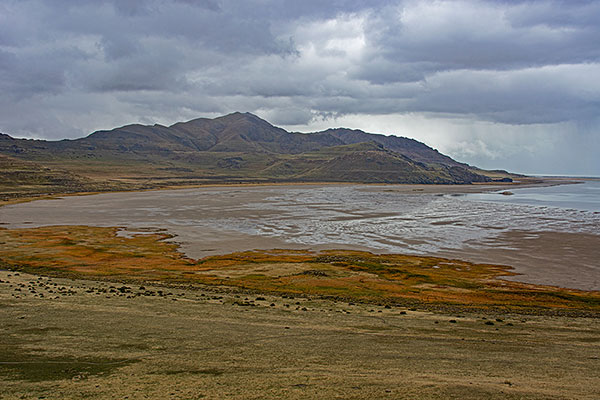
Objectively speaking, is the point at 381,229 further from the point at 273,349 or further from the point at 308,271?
the point at 273,349

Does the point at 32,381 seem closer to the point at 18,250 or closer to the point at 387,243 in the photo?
the point at 18,250

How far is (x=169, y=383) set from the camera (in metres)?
13.6

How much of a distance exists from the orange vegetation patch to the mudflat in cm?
579

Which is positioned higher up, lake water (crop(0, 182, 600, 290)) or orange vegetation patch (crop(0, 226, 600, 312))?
lake water (crop(0, 182, 600, 290))

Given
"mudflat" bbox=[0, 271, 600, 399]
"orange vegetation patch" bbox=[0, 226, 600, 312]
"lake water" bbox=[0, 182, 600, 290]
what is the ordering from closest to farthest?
1. "mudflat" bbox=[0, 271, 600, 399]
2. "orange vegetation patch" bbox=[0, 226, 600, 312]
3. "lake water" bbox=[0, 182, 600, 290]

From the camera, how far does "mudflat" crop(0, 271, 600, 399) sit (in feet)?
43.8

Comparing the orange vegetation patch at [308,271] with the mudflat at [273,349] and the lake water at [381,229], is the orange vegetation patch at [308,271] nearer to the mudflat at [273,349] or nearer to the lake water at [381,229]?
the lake water at [381,229]

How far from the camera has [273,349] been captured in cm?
1778

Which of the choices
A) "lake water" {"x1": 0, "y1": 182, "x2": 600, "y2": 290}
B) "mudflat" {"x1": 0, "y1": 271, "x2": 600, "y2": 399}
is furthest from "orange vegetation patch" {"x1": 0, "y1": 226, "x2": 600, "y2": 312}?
"mudflat" {"x1": 0, "y1": 271, "x2": 600, "y2": 399}

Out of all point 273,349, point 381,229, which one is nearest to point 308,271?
point 273,349

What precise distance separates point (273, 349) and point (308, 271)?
23.1 meters

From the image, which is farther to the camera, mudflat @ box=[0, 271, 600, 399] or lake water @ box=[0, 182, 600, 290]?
lake water @ box=[0, 182, 600, 290]

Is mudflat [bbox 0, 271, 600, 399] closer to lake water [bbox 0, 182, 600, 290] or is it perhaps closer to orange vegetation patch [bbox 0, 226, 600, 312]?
orange vegetation patch [bbox 0, 226, 600, 312]

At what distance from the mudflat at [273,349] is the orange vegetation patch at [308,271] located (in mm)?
5787
